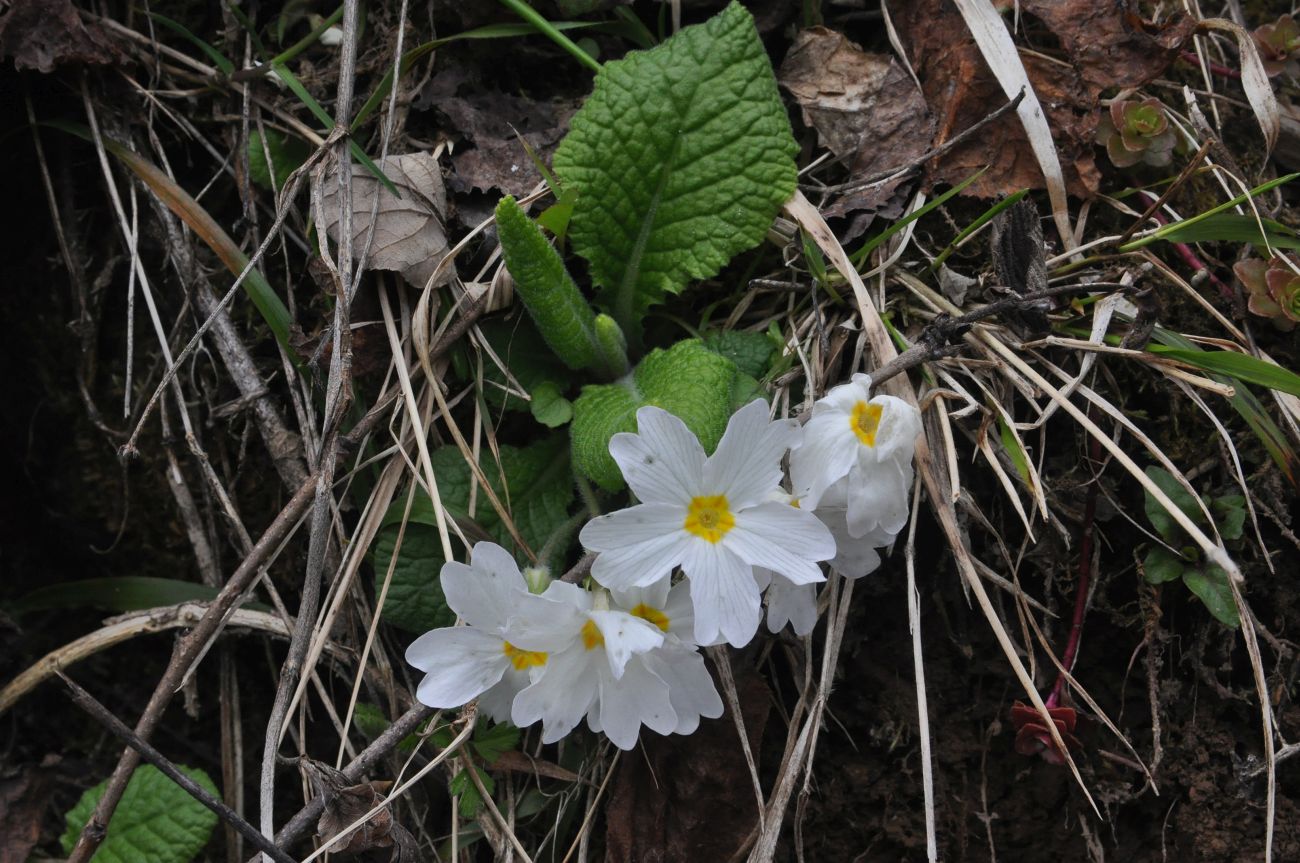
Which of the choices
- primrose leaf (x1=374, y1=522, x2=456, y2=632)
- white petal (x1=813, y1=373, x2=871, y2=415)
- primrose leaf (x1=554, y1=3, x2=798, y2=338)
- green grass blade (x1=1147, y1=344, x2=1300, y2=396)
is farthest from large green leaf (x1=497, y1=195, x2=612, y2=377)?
green grass blade (x1=1147, y1=344, x2=1300, y2=396)

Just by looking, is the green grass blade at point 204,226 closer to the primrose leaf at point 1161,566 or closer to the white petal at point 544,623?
the white petal at point 544,623

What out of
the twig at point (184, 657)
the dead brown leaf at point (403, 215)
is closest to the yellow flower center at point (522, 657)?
the twig at point (184, 657)

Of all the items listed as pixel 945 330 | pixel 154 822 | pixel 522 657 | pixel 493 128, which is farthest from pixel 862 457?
pixel 154 822

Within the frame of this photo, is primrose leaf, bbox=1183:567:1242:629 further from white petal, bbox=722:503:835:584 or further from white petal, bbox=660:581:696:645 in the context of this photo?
white petal, bbox=660:581:696:645

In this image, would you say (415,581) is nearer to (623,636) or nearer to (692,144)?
(623,636)

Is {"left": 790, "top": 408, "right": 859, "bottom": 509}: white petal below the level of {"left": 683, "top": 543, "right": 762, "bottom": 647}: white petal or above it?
above

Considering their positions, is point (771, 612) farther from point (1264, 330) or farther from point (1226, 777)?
point (1264, 330)
